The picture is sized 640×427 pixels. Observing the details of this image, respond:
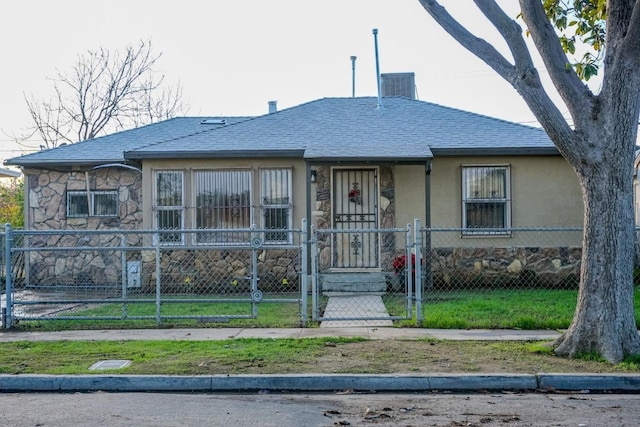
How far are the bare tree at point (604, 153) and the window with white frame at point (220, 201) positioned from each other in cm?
Answer: 904

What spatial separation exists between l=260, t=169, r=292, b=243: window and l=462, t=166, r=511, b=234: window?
13.0 feet

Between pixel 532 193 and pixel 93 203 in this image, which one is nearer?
pixel 532 193

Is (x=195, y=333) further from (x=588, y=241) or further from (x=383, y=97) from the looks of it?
(x=383, y=97)

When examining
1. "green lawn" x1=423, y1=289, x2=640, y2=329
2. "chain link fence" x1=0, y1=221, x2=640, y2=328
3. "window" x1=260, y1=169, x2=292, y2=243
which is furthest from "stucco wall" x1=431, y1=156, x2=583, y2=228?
"window" x1=260, y1=169, x2=292, y2=243

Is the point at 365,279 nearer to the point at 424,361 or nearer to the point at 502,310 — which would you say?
the point at 502,310

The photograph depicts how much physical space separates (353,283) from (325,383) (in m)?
7.98

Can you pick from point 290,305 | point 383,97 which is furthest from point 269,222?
point 383,97

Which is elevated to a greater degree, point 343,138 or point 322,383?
point 343,138

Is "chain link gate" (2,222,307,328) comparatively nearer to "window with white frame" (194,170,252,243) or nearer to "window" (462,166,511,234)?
"window with white frame" (194,170,252,243)

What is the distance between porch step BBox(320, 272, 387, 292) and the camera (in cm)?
1566

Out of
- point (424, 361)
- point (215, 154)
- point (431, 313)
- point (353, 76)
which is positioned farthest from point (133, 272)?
point (353, 76)

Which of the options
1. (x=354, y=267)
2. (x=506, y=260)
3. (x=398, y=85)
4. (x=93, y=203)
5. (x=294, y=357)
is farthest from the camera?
(x=398, y=85)

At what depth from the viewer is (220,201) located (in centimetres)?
1680

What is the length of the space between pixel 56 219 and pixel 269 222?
5.40 meters
